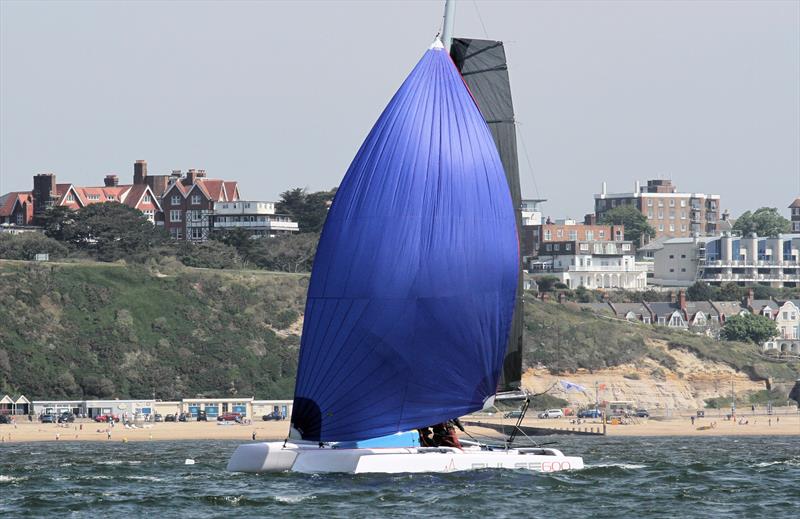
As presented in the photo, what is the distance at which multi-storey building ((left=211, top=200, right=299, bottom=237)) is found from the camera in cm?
16350

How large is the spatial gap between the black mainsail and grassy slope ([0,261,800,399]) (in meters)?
63.2

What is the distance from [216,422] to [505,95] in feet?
187

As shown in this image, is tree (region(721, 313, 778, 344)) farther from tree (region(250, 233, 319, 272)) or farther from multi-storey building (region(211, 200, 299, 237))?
multi-storey building (region(211, 200, 299, 237))

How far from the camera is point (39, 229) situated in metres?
150

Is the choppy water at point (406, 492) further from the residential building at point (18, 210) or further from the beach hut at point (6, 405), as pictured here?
the residential building at point (18, 210)

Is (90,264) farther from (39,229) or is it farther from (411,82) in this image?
(411,82)

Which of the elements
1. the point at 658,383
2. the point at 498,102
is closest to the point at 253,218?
the point at 658,383

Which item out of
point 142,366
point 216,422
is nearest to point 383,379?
point 216,422

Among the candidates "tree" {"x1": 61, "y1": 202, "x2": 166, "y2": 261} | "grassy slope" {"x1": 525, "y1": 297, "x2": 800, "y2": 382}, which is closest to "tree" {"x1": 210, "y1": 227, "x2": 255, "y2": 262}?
"tree" {"x1": 61, "y1": 202, "x2": 166, "y2": 261}

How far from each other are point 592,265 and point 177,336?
8349cm

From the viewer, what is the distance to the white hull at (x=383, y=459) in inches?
1481

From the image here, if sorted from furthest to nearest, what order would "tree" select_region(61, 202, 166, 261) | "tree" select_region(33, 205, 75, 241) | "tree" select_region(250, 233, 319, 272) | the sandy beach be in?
"tree" select_region(250, 233, 319, 272) → "tree" select_region(33, 205, 75, 241) → "tree" select_region(61, 202, 166, 261) → the sandy beach

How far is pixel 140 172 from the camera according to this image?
173m

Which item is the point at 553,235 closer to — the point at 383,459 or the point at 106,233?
the point at 106,233
